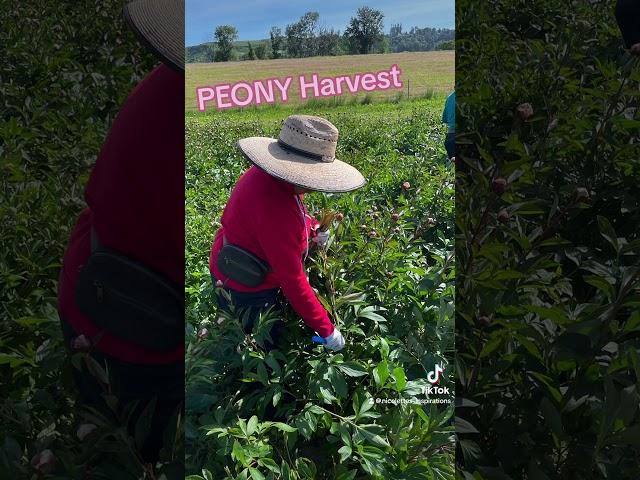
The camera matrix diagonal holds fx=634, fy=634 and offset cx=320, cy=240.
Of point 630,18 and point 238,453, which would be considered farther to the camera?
point 630,18

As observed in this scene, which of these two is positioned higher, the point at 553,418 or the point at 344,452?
the point at 553,418

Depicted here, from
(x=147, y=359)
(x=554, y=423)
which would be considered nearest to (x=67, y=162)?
(x=147, y=359)

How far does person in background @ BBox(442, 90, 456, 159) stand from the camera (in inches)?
50.7

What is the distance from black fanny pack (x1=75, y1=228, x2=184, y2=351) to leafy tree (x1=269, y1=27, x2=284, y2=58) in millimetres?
540

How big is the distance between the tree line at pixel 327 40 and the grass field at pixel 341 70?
13 millimetres

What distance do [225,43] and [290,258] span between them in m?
0.46

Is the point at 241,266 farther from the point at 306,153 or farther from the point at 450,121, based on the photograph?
the point at 450,121

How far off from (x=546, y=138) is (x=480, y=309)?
0.93m

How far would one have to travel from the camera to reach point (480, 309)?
1.46 m

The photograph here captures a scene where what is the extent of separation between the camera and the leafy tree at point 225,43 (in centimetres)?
126

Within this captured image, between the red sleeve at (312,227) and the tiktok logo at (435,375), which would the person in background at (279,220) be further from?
the tiktok logo at (435,375)

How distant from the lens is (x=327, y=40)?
127 centimetres

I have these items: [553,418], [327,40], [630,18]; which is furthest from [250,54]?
[630,18]
